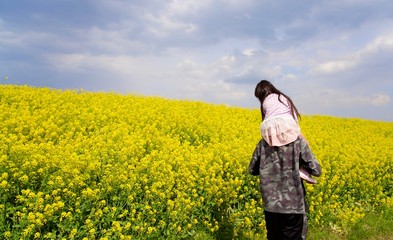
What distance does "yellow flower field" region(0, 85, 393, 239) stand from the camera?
14.7 ft

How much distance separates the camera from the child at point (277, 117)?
14.1ft

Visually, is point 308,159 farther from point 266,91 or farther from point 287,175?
point 266,91

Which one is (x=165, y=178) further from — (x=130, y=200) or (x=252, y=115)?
(x=252, y=115)

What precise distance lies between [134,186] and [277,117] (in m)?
2.04

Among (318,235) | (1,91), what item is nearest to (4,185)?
(318,235)

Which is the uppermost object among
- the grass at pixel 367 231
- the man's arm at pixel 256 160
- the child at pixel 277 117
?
the child at pixel 277 117

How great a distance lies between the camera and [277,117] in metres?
4.38

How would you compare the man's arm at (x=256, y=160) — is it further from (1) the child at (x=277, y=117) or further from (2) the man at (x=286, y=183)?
(1) the child at (x=277, y=117)

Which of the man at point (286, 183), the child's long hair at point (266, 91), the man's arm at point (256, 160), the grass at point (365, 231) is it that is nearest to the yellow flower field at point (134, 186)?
the grass at point (365, 231)

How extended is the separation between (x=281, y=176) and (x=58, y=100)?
8.22 metres

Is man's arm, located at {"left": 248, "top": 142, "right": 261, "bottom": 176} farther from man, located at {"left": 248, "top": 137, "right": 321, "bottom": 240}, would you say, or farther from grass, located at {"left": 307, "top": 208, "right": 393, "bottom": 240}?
grass, located at {"left": 307, "top": 208, "right": 393, "bottom": 240}

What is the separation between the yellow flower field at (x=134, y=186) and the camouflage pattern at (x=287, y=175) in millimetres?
1300

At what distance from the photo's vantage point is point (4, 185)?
14.5ft

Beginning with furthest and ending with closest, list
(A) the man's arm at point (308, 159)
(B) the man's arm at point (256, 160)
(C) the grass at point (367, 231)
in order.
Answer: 1. (C) the grass at point (367, 231)
2. (B) the man's arm at point (256, 160)
3. (A) the man's arm at point (308, 159)
